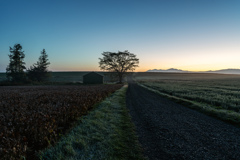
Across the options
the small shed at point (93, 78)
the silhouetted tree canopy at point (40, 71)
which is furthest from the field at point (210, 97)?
the silhouetted tree canopy at point (40, 71)

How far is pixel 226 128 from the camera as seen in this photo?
6.24m

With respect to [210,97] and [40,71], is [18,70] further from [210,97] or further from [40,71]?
[210,97]

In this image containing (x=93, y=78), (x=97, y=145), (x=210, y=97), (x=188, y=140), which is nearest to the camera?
(x=97, y=145)

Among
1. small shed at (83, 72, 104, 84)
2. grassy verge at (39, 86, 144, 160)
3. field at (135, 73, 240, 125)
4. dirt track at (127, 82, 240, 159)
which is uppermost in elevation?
small shed at (83, 72, 104, 84)

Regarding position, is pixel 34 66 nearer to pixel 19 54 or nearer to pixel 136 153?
pixel 19 54

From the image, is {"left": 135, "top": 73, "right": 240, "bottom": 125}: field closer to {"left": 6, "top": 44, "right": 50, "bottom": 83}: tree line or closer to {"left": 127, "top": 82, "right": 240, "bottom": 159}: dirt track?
{"left": 127, "top": 82, "right": 240, "bottom": 159}: dirt track

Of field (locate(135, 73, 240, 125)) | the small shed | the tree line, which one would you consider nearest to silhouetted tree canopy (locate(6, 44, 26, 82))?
the tree line

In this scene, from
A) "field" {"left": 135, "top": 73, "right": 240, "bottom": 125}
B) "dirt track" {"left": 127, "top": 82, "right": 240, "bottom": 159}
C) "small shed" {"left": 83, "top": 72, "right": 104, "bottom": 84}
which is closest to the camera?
"dirt track" {"left": 127, "top": 82, "right": 240, "bottom": 159}

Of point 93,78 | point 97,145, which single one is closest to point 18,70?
point 93,78

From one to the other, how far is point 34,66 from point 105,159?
69.0 metres

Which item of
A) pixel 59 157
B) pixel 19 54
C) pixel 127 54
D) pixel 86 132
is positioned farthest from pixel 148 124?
pixel 19 54

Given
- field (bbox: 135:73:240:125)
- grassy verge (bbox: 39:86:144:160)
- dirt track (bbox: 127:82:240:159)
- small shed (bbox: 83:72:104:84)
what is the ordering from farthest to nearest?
small shed (bbox: 83:72:104:84), field (bbox: 135:73:240:125), dirt track (bbox: 127:82:240:159), grassy verge (bbox: 39:86:144:160)

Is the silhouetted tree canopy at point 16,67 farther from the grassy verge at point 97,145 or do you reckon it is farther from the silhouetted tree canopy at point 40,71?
the grassy verge at point 97,145

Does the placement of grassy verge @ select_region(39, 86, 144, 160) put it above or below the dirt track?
above
